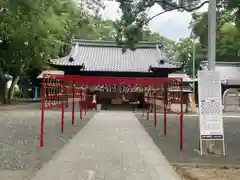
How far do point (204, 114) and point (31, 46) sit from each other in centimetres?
2136

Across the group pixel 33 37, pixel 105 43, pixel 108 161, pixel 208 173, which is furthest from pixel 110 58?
pixel 208 173

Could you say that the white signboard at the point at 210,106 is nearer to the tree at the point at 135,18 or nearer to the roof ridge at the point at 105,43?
the tree at the point at 135,18

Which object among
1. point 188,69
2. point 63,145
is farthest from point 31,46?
point 188,69

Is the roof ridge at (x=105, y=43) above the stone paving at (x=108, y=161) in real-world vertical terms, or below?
above

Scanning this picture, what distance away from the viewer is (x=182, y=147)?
934cm

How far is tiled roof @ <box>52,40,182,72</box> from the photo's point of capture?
86.5 ft

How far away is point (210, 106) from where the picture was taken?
8.46 m

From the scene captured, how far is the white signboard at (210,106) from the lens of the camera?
840 centimetres

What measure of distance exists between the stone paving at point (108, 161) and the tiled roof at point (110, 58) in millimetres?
15984

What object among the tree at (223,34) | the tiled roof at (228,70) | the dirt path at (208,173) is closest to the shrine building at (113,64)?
the tree at (223,34)

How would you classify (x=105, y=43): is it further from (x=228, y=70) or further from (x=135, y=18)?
(x=135, y=18)

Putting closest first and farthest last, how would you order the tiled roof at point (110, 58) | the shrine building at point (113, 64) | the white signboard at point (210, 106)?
1. the white signboard at point (210, 106)
2. the shrine building at point (113, 64)
3. the tiled roof at point (110, 58)

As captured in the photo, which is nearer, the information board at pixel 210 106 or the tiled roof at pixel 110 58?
the information board at pixel 210 106

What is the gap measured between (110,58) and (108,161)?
71.9 ft
